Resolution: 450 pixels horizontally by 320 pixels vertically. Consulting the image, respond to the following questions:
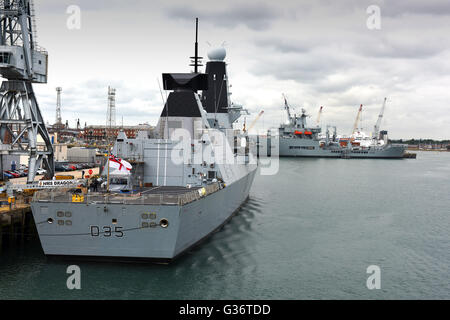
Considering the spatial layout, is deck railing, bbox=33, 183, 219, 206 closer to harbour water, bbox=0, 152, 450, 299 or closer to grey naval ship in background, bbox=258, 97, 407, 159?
harbour water, bbox=0, 152, 450, 299

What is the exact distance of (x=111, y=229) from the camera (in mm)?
16578

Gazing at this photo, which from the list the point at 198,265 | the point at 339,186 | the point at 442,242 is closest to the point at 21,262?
the point at 198,265

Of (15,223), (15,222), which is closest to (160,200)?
(15,222)

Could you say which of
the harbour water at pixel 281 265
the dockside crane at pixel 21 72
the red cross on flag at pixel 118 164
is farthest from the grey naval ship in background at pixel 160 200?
the dockside crane at pixel 21 72

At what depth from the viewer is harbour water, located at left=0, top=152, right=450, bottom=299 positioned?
15.7 metres

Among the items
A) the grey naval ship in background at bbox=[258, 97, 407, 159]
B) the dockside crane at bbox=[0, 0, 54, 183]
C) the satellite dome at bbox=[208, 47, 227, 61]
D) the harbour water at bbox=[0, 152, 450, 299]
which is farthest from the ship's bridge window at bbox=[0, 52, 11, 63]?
the grey naval ship in background at bbox=[258, 97, 407, 159]

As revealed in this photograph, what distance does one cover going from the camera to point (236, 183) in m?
27.2

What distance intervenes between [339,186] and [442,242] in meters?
26.0

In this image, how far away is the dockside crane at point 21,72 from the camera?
24.2 m

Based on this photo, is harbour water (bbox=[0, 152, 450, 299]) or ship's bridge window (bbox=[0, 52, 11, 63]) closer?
harbour water (bbox=[0, 152, 450, 299])

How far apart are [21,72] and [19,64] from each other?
1.76 ft

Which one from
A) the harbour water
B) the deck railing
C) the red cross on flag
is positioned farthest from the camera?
the red cross on flag
